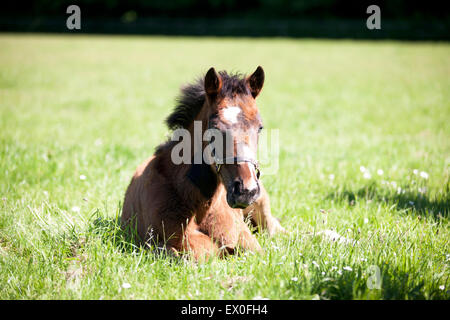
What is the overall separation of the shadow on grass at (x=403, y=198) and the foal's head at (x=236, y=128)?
2.10 m

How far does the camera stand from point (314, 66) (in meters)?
19.5

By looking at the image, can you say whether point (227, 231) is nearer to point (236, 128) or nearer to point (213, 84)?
point (236, 128)

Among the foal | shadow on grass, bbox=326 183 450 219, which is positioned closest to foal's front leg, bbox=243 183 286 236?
the foal

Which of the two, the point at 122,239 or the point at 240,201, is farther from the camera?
the point at 122,239

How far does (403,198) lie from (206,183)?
2940mm

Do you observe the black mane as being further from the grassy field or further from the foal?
the grassy field

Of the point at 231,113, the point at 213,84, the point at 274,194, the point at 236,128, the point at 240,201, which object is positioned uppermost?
the point at 213,84

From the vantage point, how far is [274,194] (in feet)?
17.1

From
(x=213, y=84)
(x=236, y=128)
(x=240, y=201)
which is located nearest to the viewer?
(x=240, y=201)

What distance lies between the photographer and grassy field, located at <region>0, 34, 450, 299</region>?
9.52 ft

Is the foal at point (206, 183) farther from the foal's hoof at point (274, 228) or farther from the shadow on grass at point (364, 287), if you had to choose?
the shadow on grass at point (364, 287)

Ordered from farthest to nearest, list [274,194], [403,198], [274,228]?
[274,194], [403,198], [274,228]

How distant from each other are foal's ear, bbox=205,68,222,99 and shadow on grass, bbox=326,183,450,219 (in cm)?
229

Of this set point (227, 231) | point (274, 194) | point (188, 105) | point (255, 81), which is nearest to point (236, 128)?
point (255, 81)
